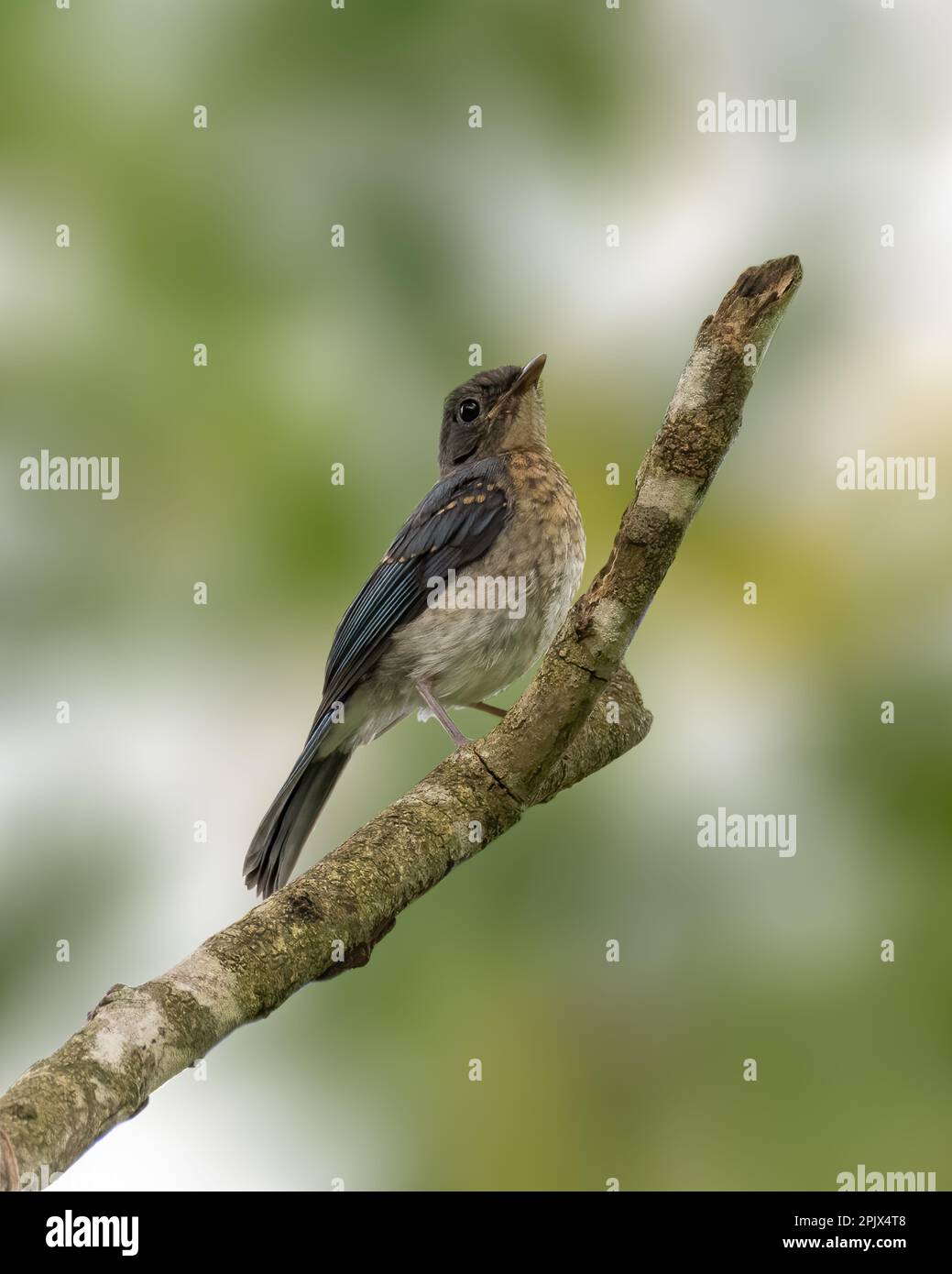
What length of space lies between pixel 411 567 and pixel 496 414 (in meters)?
0.91

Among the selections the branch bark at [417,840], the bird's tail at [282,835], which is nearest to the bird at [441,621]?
the bird's tail at [282,835]

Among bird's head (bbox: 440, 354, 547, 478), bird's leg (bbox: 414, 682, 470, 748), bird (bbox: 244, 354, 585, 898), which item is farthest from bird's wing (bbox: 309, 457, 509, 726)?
bird's head (bbox: 440, 354, 547, 478)

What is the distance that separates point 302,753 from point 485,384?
1887mm

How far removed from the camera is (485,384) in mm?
6219

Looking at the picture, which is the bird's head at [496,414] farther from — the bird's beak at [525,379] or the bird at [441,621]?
the bird at [441,621]

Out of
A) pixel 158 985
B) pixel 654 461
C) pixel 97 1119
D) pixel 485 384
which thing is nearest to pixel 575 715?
pixel 654 461

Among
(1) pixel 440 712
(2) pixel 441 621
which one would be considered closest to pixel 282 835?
(1) pixel 440 712

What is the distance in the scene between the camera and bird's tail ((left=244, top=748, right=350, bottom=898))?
17.4ft

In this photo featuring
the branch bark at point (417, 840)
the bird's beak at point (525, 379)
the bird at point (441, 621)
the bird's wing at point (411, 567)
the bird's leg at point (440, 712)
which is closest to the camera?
the branch bark at point (417, 840)

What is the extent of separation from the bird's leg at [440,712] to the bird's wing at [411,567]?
0.76 feet

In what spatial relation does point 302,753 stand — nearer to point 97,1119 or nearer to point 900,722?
point 900,722

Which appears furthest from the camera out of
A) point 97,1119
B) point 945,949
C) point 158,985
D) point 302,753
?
point 302,753

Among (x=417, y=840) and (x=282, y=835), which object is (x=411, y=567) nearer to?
(x=282, y=835)

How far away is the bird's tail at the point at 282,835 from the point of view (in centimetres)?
532
